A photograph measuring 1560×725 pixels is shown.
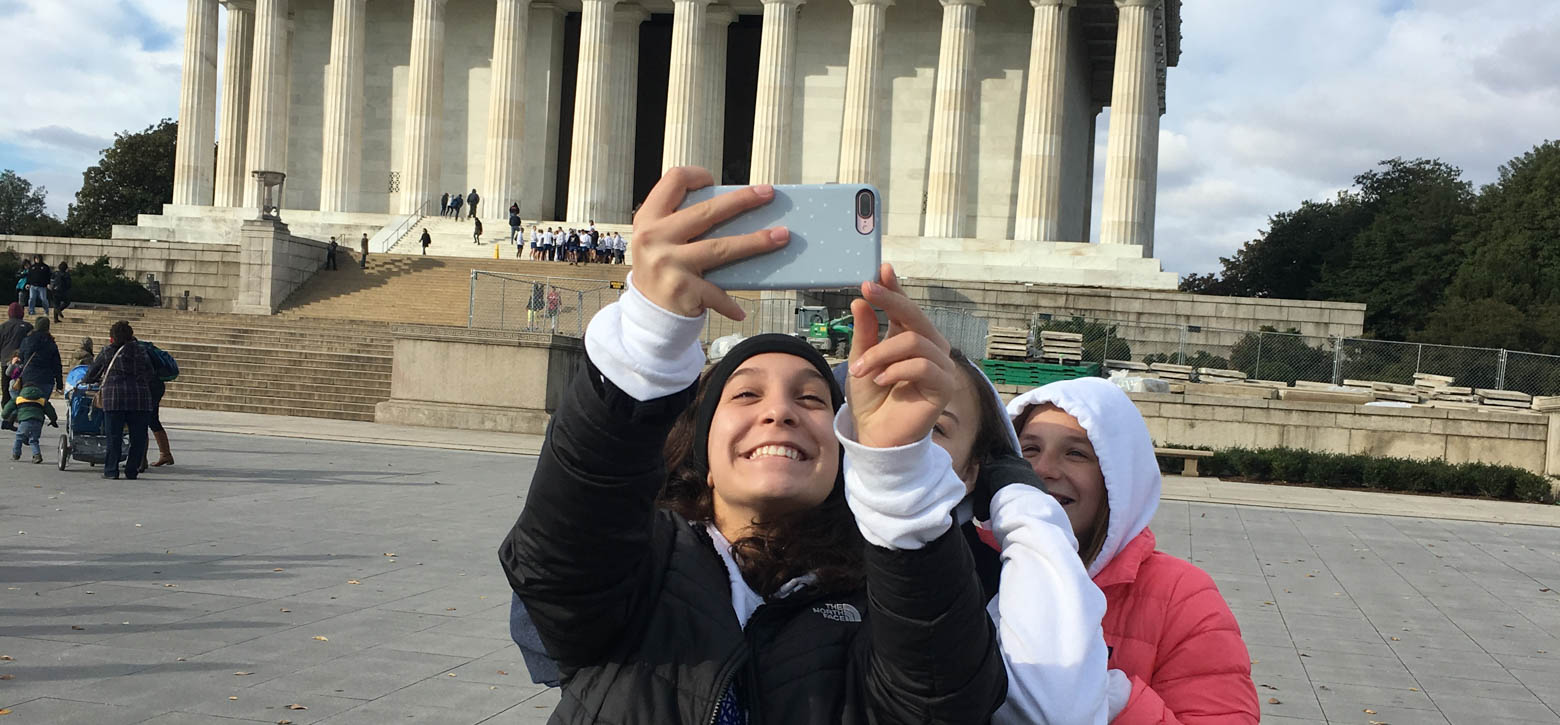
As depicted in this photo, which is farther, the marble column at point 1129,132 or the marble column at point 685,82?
the marble column at point 685,82

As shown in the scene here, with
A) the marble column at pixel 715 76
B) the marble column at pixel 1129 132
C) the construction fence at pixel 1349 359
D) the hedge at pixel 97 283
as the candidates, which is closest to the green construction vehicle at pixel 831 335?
the construction fence at pixel 1349 359

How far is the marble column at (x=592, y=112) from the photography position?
182 feet

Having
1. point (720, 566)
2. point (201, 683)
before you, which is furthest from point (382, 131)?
point (720, 566)

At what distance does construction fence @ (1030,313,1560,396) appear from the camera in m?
33.3

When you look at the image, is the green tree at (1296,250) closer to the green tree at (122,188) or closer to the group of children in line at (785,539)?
the green tree at (122,188)

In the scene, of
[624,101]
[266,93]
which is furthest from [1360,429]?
[266,93]

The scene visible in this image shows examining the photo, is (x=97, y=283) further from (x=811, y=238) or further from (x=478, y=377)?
(x=811, y=238)

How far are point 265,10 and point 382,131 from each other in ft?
22.0

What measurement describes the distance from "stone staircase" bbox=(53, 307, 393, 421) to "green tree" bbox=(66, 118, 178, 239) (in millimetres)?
49504

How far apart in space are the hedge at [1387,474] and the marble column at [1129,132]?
26266 millimetres

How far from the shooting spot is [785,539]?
9.53 ft

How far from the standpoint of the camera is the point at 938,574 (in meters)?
2.45

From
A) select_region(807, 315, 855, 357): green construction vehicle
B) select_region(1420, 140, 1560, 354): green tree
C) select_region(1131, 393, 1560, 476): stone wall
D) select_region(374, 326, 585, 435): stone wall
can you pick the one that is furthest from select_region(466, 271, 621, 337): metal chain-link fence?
select_region(1420, 140, 1560, 354): green tree

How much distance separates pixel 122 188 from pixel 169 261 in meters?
38.9
